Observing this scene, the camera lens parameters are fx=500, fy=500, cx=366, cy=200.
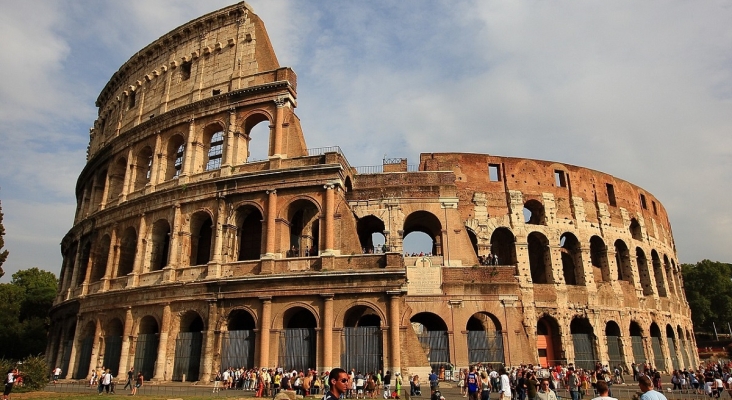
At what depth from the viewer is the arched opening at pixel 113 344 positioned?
73.7 ft

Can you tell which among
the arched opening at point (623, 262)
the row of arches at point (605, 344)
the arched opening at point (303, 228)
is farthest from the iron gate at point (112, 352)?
the arched opening at point (623, 262)

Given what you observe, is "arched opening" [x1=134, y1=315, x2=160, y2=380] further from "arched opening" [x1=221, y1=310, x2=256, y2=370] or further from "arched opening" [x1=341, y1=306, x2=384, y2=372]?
"arched opening" [x1=341, y1=306, x2=384, y2=372]

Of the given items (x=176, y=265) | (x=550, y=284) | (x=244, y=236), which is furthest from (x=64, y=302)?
(x=550, y=284)

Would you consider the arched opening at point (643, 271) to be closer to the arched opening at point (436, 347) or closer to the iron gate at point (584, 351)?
the iron gate at point (584, 351)

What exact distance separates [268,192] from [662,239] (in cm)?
2749

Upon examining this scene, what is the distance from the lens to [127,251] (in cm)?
2559

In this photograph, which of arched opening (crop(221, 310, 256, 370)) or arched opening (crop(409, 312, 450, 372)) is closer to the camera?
arched opening (crop(221, 310, 256, 370))

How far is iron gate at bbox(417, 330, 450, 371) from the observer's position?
2045 cm

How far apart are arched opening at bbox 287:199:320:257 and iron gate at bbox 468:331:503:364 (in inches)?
301

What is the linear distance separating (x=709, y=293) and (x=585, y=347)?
32.1 metres

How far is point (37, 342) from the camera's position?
3556cm

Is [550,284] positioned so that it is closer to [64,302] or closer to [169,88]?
[169,88]

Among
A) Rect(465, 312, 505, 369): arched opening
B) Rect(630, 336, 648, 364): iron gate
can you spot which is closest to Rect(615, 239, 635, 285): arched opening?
Rect(630, 336, 648, 364): iron gate

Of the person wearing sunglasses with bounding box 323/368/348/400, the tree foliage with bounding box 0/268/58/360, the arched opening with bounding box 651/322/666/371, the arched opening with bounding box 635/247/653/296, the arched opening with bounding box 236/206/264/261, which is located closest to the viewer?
the person wearing sunglasses with bounding box 323/368/348/400
